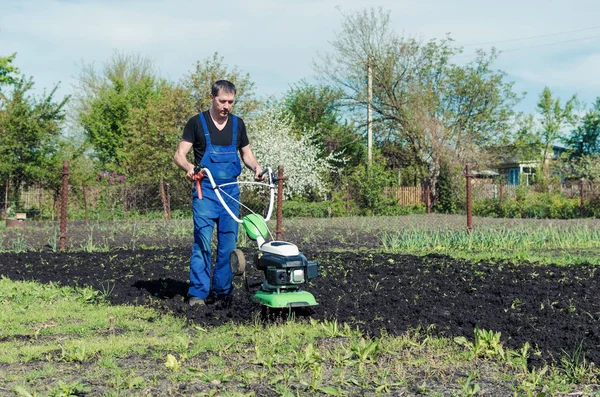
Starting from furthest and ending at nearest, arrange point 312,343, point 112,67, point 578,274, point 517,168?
point 517,168
point 112,67
point 578,274
point 312,343

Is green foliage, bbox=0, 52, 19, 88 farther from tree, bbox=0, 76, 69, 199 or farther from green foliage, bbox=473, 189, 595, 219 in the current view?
green foliage, bbox=473, 189, 595, 219

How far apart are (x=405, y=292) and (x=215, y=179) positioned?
2051 mm

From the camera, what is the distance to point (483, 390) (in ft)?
12.1

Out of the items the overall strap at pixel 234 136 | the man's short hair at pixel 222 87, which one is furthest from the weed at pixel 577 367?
the man's short hair at pixel 222 87

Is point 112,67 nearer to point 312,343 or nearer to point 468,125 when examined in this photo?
point 468,125

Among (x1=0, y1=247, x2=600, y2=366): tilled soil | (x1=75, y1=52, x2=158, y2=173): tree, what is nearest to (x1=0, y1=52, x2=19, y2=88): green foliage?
(x1=75, y1=52, x2=158, y2=173): tree

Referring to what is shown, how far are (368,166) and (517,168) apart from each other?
97.3 ft

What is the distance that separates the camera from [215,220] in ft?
20.3

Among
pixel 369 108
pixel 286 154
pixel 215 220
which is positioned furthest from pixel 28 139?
pixel 215 220

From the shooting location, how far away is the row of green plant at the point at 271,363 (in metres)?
3.76

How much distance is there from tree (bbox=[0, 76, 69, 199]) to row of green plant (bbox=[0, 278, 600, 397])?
19.4 metres

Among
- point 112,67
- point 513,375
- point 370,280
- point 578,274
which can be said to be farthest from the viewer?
point 112,67

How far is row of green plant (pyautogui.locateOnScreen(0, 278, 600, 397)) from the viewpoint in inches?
148

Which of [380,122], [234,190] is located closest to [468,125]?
[380,122]
